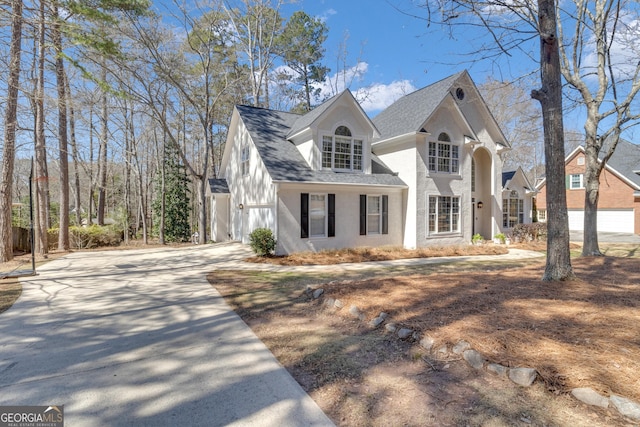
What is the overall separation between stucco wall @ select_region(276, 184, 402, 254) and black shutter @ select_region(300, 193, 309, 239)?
0.14 m

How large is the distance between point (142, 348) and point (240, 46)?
76.3 ft

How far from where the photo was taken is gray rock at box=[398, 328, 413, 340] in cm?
413

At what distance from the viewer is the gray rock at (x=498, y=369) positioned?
3.16 metres

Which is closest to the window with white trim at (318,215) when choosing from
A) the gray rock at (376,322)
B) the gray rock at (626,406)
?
the gray rock at (376,322)

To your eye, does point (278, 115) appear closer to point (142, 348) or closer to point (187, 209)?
point (187, 209)

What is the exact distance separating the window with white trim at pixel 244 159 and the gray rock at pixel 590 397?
14.5 meters

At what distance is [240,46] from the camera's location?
22406mm

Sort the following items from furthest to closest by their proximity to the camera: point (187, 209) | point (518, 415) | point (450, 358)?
point (187, 209) → point (450, 358) → point (518, 415)

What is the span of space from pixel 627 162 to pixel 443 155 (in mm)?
21854

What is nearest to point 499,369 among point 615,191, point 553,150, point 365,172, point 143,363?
point 143,363

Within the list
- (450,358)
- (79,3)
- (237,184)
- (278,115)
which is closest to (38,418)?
(450,358)

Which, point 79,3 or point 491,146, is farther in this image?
point 491,146

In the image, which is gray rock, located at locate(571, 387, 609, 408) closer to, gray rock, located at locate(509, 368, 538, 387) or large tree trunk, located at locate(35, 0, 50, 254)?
gray rock, located at locate(509, 368, 538, 387)

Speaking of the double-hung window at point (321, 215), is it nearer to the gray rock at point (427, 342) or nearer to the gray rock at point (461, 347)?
the gray rock at point (427, 342)
